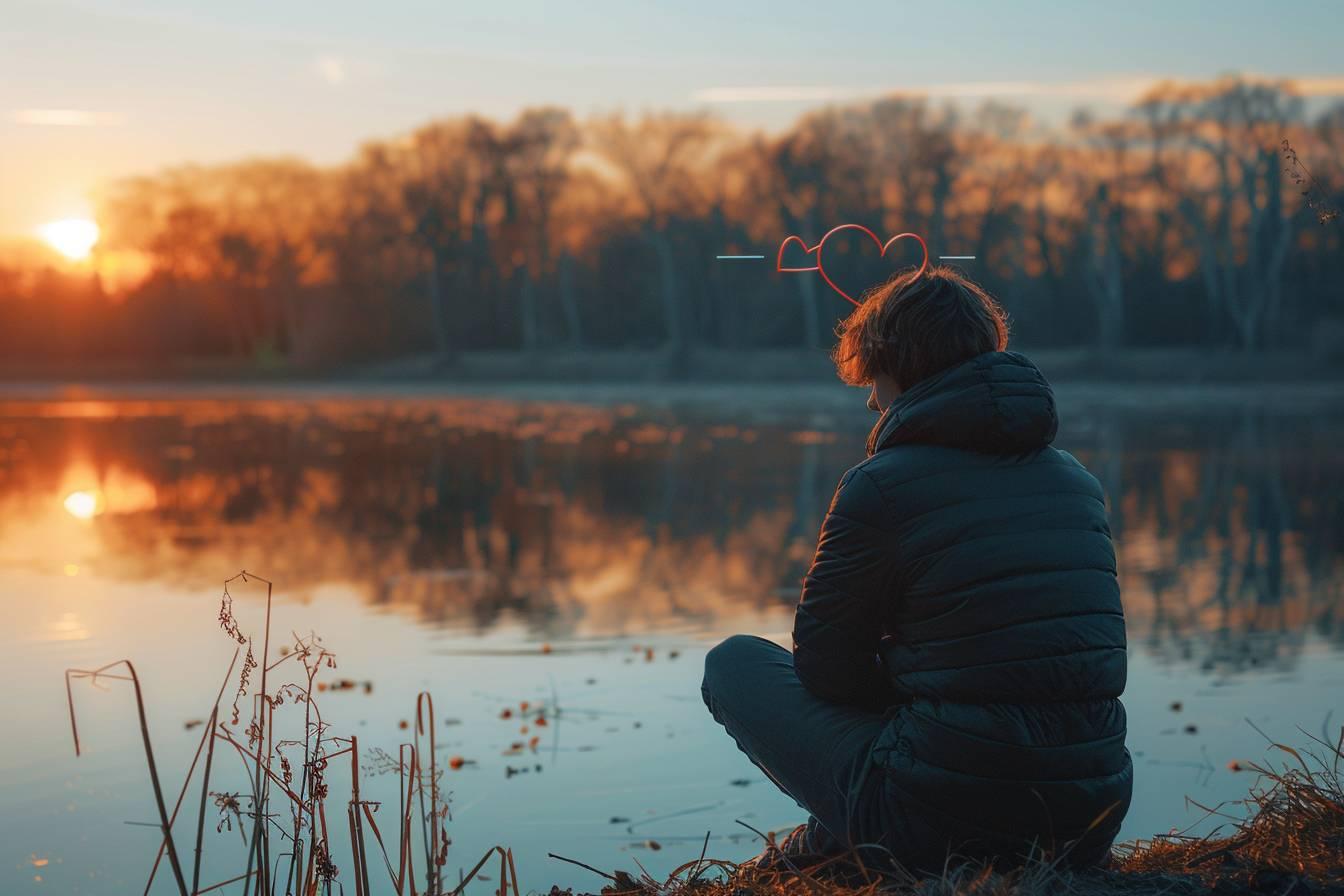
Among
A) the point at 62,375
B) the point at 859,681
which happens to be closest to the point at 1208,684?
the point at 859,681

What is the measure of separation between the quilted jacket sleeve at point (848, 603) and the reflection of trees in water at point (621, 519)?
3.67 meters

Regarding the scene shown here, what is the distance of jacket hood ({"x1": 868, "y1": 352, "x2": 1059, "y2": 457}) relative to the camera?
2.48m

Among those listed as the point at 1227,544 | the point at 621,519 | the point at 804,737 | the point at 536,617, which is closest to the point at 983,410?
the point at 804,737

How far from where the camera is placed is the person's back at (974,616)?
8.11 feet

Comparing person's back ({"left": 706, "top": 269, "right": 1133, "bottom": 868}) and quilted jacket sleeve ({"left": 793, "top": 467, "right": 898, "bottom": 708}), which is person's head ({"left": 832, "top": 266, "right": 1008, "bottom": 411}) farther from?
quilted jacket sleeve ({"left": 793, "top": 467, "right": 898, "bottom": 708})

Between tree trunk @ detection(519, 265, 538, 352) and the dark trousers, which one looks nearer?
the dark trousers

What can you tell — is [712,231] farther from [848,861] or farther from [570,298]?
[848,861]

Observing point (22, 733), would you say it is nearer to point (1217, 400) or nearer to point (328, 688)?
point (328, 688)

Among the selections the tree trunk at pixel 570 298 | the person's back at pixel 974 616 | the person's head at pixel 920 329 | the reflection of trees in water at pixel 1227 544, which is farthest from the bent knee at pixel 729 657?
the tree trunk at pixel 570 298

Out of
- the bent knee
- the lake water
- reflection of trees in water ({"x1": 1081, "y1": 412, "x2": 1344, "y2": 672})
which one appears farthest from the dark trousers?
reflection of trees in water ({"x1": 1081, "y1": 412, "x2": 1344, "y2": 672})

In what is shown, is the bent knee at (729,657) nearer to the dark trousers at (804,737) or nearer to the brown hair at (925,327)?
the dark trousers at (804,737)

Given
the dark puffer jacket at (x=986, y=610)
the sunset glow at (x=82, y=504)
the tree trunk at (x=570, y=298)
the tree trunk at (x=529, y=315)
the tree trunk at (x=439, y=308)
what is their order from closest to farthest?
the dark puffer jacket at (x=986, y=610), the sunset glow at (x=82, y=504), the tree trunk at (x=529, y=315), the tree trunk at (x=439, y=308), the tree trunk at (x=570, y=298)

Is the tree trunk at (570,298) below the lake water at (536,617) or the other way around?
the other way around

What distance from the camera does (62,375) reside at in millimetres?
50656
